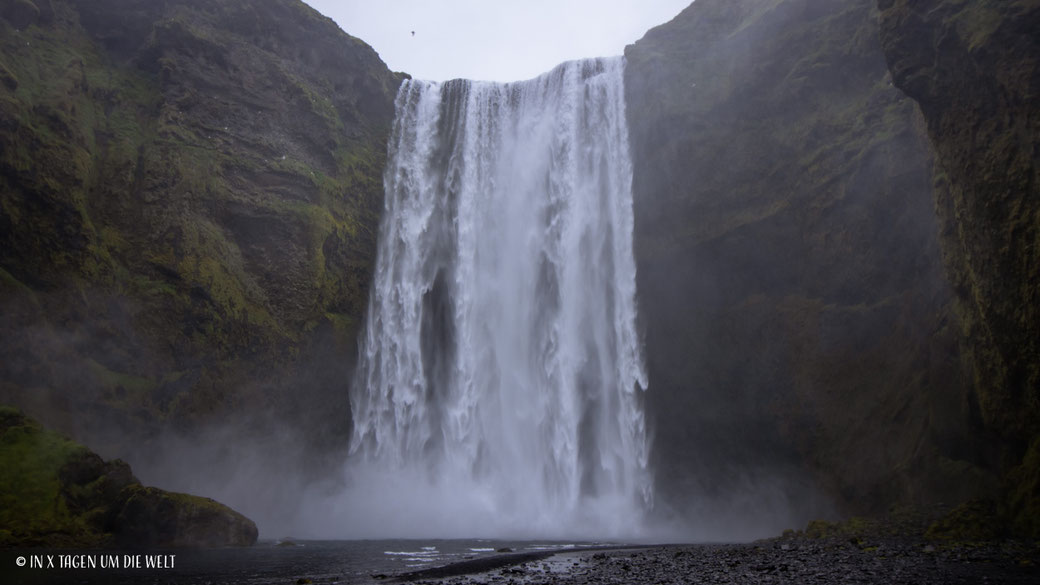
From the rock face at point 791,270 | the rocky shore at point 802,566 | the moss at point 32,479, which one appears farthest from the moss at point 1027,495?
the moss at point 32,479

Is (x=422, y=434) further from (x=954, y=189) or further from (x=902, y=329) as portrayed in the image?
(x=954, y=189)

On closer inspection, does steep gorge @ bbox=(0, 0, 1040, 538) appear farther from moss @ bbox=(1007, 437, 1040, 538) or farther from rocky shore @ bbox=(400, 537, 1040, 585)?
rocky shore @ bbox=(400, 537, 1040, 585)

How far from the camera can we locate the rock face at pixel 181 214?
21.1 meters

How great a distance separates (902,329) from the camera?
20.9 meters

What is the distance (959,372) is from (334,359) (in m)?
20.8

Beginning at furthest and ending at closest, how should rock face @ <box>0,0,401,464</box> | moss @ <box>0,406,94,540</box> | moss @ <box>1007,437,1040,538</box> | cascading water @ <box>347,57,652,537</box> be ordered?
cascading water @ <box>347,57,652,537</box> → rock face @ <box>0,0,401,464</box> → moss @ <box>0,406,94,540</box> → moss @ <box>1007,437,1040,538</box>

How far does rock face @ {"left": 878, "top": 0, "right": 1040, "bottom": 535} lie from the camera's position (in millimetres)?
12336

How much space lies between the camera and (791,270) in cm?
2412

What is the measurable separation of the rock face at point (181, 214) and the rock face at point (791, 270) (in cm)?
1269

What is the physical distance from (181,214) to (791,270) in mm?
21531

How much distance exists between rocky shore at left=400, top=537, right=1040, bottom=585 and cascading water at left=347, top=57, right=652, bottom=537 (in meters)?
10.4

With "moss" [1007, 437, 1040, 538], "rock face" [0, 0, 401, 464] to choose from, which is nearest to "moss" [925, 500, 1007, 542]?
"moss" [1007, 437, 1040, 538]

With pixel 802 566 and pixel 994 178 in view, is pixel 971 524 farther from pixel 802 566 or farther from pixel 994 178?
pixel 994 178

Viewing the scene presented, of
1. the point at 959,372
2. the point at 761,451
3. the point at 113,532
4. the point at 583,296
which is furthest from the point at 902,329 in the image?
the point at 113,532
